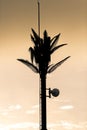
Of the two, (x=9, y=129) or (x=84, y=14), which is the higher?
(x=84, y=14)

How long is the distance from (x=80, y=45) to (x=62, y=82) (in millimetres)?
480

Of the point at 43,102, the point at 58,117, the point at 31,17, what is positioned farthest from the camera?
the point at 31,17

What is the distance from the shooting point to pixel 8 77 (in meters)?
3.50

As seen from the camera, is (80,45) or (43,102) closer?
(43,102)

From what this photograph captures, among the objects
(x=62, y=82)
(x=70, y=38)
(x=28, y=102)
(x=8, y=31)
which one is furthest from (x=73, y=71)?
(x=8, y=31)

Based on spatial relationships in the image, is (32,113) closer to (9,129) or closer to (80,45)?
(9,129)

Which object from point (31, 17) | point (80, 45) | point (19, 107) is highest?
point (31, 17)

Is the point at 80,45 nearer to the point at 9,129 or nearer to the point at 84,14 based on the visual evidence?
the point at 84,14

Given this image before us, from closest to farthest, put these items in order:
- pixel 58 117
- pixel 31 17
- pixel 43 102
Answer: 1. pixel 43 102
2. pixel 58 117
3. pixel 31 17

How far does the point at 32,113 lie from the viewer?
332 centimetres

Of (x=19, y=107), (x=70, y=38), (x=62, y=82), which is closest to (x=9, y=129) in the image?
(x=19, y=107)

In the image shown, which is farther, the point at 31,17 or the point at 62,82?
the point at 31,17

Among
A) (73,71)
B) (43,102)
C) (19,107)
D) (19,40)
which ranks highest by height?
(19,40)

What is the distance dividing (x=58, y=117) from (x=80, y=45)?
2.87 ft
